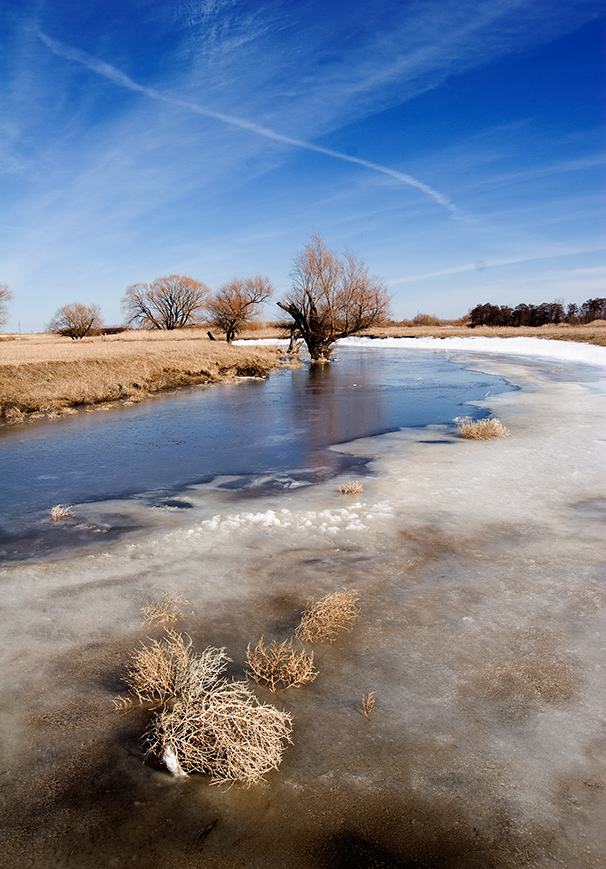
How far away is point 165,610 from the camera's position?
4980 millimetres

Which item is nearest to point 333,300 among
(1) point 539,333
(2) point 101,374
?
(2) point 101,374

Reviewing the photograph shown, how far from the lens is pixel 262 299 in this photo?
57531 millimetres

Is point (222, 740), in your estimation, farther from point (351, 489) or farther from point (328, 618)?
point (351, 489)

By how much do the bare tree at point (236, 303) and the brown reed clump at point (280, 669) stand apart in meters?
52.4

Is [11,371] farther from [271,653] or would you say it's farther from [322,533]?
[271,653]

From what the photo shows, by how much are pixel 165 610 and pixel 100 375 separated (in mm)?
20681

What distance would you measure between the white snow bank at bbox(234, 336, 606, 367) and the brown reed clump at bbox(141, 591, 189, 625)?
31.6 metres

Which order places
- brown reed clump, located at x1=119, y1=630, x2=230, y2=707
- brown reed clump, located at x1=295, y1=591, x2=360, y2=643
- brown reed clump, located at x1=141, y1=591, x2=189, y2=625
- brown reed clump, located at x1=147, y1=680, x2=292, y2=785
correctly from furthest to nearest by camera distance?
brown reed clump, located at x1=141, y1=591, x2=189, y2=625
brown reed clump, located at x1=295, y1=591, x2=360, y2=643
brown reed clump, located at x1=119, y1=630, x2=230, y2=707
brown reed clump, located at x1=147, y1=680, x2=292, y2=785

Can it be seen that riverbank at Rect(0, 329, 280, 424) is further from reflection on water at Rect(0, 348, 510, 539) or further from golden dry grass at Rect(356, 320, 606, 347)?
golden dry grass at Rect(356, 320, 606, 347)

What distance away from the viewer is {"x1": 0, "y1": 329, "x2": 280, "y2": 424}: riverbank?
19250 millimetres

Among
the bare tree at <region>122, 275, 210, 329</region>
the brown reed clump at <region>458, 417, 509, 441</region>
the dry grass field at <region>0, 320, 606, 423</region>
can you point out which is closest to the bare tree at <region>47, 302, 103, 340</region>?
the bare tree at <region>122, 275, 210, 329</region>

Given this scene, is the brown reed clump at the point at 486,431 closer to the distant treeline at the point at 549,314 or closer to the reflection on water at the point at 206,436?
the reflection on water at the point at 206,436

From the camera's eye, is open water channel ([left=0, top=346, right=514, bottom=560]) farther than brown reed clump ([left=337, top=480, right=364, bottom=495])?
Yes

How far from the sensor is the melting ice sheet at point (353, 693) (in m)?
2.79
